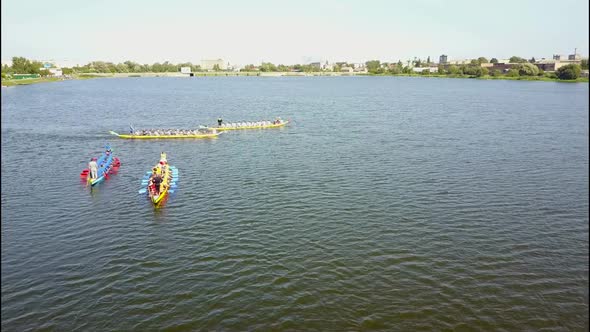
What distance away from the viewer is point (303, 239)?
91.0ft

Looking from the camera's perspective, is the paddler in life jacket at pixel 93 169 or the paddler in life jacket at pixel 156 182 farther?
the paddler in life jacket at pixel 93 169

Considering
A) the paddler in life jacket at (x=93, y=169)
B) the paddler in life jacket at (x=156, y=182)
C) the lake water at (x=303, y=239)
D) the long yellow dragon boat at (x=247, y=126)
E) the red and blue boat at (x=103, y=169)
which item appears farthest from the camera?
the long yellow dragon boat at (x=247, y=126)

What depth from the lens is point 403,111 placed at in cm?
9800

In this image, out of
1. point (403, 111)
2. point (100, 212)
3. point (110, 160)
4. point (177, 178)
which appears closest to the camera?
point (100, 212)

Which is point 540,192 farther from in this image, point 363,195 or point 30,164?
point 30,164

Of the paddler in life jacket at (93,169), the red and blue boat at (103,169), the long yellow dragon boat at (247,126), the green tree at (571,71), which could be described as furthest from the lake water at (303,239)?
the green tree at (571,71)

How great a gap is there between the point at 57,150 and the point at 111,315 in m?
42.1

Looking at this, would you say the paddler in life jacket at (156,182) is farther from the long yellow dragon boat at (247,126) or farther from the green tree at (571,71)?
the green tree at (571,71)

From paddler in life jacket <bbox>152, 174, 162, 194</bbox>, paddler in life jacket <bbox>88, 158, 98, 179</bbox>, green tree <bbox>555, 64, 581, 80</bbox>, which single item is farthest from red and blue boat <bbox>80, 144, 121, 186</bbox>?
green tree <bbox>555, 64, 581, 80</bbox>

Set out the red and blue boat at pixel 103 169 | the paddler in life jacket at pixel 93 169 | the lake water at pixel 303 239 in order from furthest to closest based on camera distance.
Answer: the red and blue boat at pixel 103 169 → the paddler in life jacket at pixel 93 169 → the lake water at pixel 303 239

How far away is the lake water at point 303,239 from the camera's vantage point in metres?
20.3

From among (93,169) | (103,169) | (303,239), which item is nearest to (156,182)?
(93,169)

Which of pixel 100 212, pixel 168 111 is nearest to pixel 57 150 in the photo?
pixel 100 212

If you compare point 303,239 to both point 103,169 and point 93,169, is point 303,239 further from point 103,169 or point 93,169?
point 103,169
